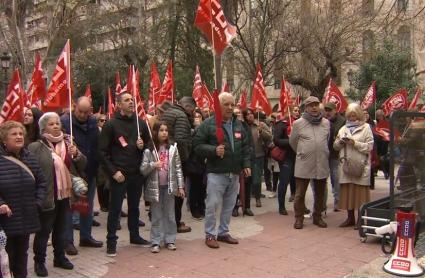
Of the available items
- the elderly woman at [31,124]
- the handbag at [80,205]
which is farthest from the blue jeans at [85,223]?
the elderly woman at [31,124]

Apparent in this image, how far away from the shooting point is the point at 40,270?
5480mm

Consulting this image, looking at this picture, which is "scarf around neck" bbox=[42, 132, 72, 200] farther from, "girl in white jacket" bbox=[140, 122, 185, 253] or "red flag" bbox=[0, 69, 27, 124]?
"red flag" bbox=[0, 69, 27, 124]

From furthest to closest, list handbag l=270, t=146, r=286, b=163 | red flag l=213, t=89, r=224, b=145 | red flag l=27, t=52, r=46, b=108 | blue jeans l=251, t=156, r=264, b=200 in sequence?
blue jeans l=251, t=156, r=264, b=200
handbag l=270, t=146, r=286, b=163
red flag l=27, t=52, r=46, b=108
red flag l=213, t=89, r=224, b=145

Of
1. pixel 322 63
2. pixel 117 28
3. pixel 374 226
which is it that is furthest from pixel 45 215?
pixel 117 28

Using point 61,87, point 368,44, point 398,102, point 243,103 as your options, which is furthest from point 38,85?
point 368,44

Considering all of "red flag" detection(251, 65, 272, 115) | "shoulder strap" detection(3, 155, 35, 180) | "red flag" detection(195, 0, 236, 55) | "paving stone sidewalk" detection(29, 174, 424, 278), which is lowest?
"paving stone sidewalk" detection(29, 174, 424, 278)

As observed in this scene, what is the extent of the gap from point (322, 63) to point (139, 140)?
17.9 meters

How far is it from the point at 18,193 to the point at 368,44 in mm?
19801

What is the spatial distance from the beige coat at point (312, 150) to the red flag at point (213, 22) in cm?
172

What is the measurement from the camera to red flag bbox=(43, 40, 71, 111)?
636 centimetres

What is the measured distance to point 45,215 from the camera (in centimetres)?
535

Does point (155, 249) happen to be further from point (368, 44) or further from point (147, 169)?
point (368, 44)

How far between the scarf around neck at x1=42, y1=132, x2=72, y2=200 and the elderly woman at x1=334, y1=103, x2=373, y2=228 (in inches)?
154

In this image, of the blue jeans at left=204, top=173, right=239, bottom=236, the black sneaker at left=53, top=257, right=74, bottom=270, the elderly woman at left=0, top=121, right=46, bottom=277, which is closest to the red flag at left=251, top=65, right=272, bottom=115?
the blue jeans at left=204, top=173, right=239, bottom=236
